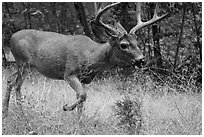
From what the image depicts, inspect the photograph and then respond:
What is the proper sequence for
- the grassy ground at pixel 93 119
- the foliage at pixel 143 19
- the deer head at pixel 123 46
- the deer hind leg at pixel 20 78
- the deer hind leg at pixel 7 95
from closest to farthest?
the grassy ground at pixel 93 119 → the deer head at pixel 123 46 → the deer hind leg at pixel 7 95 → the deer hind leg at pixel 20 78 → the foliage at pixel 143 19

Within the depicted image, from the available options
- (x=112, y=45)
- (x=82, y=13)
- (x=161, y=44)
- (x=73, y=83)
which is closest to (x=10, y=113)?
(x=73, y=83)

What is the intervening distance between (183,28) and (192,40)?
37 cm

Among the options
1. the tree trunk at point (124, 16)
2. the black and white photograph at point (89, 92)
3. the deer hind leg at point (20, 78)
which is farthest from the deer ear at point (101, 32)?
the tree trunk at point (124, 16)

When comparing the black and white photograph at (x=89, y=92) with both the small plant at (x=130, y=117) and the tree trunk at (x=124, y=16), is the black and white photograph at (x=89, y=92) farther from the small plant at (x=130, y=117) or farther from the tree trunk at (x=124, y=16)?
the tree trunk at (x=124, y=16)

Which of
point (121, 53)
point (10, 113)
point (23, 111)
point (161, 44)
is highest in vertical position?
point (121, 53)

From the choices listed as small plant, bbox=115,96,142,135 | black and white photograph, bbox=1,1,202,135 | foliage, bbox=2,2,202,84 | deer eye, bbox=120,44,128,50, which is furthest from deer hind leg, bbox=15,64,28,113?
foliage, bbox=2,2,202,84

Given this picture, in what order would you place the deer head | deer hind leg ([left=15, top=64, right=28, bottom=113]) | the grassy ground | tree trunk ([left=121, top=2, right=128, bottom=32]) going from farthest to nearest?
tree trunk ([left=121, top=2, right=128, bottom=32])
deer hind leg ([left=15, top=64, right=28, bottom=113])
the deer head
the grassy ground

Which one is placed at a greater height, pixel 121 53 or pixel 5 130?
pixel 121 53

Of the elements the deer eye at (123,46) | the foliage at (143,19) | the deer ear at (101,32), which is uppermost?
the deer ear at (101,32)

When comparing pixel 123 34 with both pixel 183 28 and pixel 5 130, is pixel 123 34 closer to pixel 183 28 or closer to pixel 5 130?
pixel 5 130

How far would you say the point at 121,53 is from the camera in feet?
18.7

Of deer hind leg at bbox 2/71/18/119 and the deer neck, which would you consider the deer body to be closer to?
the deer neck

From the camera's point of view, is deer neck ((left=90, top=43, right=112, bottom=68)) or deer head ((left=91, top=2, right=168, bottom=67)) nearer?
deer head ((left=91, top=2, right=168, bottom=67))

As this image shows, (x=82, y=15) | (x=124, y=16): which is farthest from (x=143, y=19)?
(x=82, y=15)
